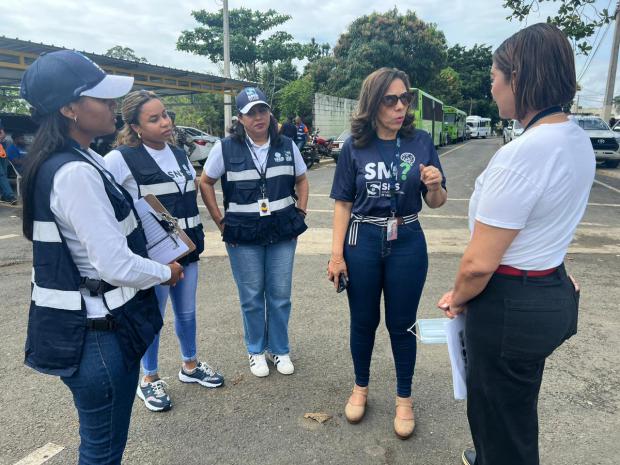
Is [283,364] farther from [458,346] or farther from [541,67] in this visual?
[541,67]

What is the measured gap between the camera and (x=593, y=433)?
8.36 ft

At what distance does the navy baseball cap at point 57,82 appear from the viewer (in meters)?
1.51

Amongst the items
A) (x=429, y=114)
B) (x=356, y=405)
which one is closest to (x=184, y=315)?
(x=356, y=405)

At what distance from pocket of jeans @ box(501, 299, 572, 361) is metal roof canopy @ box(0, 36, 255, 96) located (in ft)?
35.6

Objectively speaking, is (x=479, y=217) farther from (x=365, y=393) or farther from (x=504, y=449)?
(x=365, y=393)

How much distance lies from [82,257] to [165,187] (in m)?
1.23

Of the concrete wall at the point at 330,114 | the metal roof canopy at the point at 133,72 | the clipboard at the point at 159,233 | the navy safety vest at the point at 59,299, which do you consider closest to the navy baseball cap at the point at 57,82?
the navy safety vest at the point at 59,299

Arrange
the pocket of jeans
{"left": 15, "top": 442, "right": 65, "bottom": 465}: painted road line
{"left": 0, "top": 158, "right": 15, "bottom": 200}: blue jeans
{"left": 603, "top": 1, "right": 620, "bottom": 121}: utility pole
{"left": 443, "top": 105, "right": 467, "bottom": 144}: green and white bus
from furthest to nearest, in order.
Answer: {"left": 443, "top": 105, "right": 467, "bottom": 144}: green and white bus → {"left": 603, "top": 1, "right": 620, "bottom": 121}: utility pole → {"left": 0, "top": 158, "right": 15, "bottom": 200}: blue jeans → {"left": 15, "top": 442, "right": 65, "bottom": 465}: painted road line → the pocket of jeans

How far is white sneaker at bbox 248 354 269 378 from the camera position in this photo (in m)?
3.19

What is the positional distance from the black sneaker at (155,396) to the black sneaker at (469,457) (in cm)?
176

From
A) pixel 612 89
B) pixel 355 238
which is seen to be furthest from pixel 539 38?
pixel 612 89

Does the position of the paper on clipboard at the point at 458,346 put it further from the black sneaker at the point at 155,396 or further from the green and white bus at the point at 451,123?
the green and white bus at the point at 451,123

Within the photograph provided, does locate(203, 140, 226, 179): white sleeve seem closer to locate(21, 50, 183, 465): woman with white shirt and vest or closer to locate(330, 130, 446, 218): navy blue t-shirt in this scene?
locate(330, 130, 446, 218): navy blue t-shirt

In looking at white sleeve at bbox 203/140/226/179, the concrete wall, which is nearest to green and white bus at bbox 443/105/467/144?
the concrete wall
